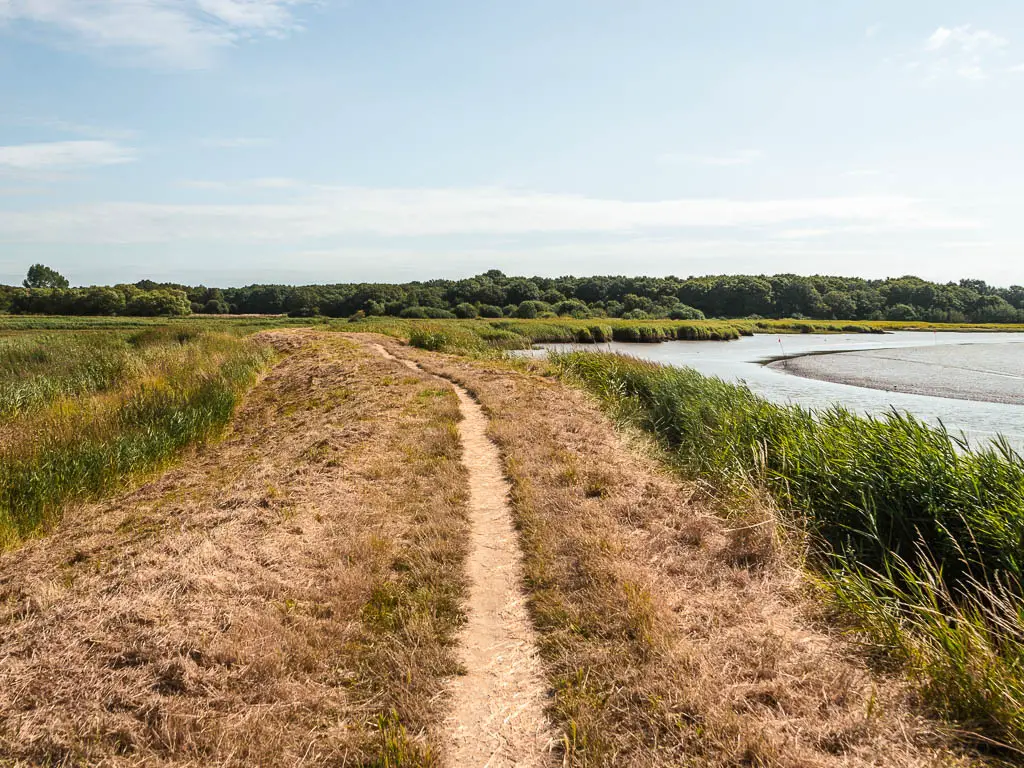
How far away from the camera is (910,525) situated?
279 inches

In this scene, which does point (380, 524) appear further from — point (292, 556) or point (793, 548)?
point (793, 548)

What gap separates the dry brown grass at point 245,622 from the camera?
3387mm

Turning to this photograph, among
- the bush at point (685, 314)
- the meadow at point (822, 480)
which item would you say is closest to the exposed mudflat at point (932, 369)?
the meadow at point (822, 480)

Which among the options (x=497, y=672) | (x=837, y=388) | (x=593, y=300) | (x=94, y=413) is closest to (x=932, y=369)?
(x=837, y=388)

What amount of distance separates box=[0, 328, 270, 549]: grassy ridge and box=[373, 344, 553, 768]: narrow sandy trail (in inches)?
229

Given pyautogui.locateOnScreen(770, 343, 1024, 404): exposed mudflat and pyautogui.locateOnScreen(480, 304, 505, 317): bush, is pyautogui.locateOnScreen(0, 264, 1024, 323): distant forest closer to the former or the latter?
pyautogui.locateOnScreen(480, 304, 505, 317): bush

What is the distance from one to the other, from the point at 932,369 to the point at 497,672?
2926 centimetres

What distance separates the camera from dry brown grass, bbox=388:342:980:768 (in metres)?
3.28

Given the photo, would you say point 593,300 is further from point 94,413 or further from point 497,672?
point 497,672

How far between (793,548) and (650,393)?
10.2m

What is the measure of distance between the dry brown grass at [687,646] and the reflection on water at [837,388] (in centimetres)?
536

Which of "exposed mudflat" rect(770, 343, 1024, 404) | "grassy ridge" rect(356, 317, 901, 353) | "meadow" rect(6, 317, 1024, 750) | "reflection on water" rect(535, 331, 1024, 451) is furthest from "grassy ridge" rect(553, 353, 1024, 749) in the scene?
"grassy ridge" rect(356, 317, 901, 353)

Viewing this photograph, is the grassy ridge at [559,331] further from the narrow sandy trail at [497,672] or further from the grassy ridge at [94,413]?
the narrow sandy trail at [497,672]

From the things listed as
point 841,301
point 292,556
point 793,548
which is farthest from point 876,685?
point 841,301
